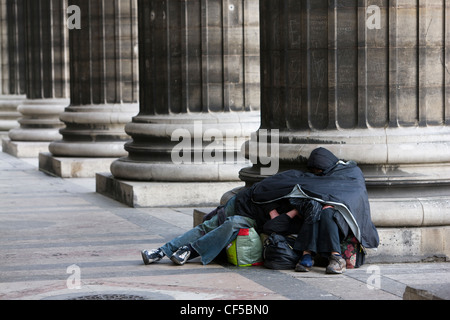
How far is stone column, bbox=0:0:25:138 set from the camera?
101 feet

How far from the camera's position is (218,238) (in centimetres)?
959

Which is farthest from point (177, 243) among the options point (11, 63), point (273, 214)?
point (11, 63)

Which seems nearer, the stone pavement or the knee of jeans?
the stone pavement

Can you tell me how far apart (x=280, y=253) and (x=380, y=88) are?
210 cm

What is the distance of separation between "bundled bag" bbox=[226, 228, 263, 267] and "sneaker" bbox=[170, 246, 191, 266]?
0.41 metres

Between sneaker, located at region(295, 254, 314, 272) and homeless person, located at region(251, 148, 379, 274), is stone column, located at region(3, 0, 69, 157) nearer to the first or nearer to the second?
homeless person, located at region(251, 148, 379, 274)

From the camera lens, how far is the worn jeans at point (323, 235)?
9031mm

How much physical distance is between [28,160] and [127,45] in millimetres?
6631

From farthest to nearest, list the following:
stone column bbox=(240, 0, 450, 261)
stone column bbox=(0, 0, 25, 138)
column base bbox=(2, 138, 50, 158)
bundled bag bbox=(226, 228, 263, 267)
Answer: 1. stone column bbox=(0, 0, 25, 138)
2. column base bbox=(2, 138, 50, 158)
3. stone column bbox=(240, 0, 450, 261)
4. bundled bag bbox=(226, 228, 263, 267)

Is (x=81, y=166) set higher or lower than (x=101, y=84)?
lower

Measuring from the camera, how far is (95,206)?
48.4 feet

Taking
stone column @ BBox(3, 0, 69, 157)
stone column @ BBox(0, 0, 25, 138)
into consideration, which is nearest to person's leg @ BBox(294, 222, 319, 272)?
stone column @ BBox(3, 0, 69, 157)

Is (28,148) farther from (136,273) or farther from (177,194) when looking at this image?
(136,273)

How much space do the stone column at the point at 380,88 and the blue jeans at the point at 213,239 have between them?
1092 millimetres
